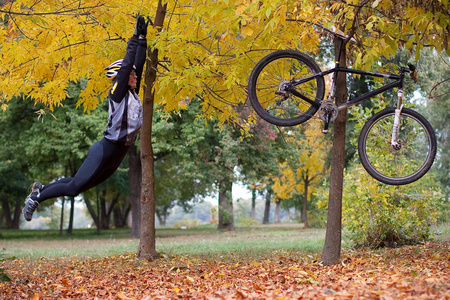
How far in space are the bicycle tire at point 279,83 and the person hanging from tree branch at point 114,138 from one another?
1.93 m

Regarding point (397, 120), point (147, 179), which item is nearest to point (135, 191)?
point (147, 179)

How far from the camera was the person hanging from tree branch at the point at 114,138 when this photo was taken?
5.70 meters

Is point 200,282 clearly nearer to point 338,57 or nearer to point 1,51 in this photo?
point 338,57

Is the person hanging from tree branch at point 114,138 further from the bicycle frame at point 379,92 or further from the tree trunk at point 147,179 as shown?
the tree trunk at point 147,179

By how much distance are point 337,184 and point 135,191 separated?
16.8 m

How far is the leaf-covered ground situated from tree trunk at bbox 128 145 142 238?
507 inches

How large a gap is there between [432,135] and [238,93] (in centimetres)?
369

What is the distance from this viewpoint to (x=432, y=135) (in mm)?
6586

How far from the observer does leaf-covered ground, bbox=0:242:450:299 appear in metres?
4.43

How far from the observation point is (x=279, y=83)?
7.42 m

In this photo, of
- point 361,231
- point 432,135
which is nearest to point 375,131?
point 432,135

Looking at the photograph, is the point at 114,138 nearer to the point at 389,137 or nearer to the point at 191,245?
the point at 389,137

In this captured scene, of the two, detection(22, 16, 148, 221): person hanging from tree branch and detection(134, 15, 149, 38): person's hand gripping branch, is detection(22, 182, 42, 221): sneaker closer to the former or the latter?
detection(22, 16, 148, 221): person hanging from tree branch


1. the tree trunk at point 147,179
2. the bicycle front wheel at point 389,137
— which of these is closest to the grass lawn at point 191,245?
A: the tree trunk at point 147,179
